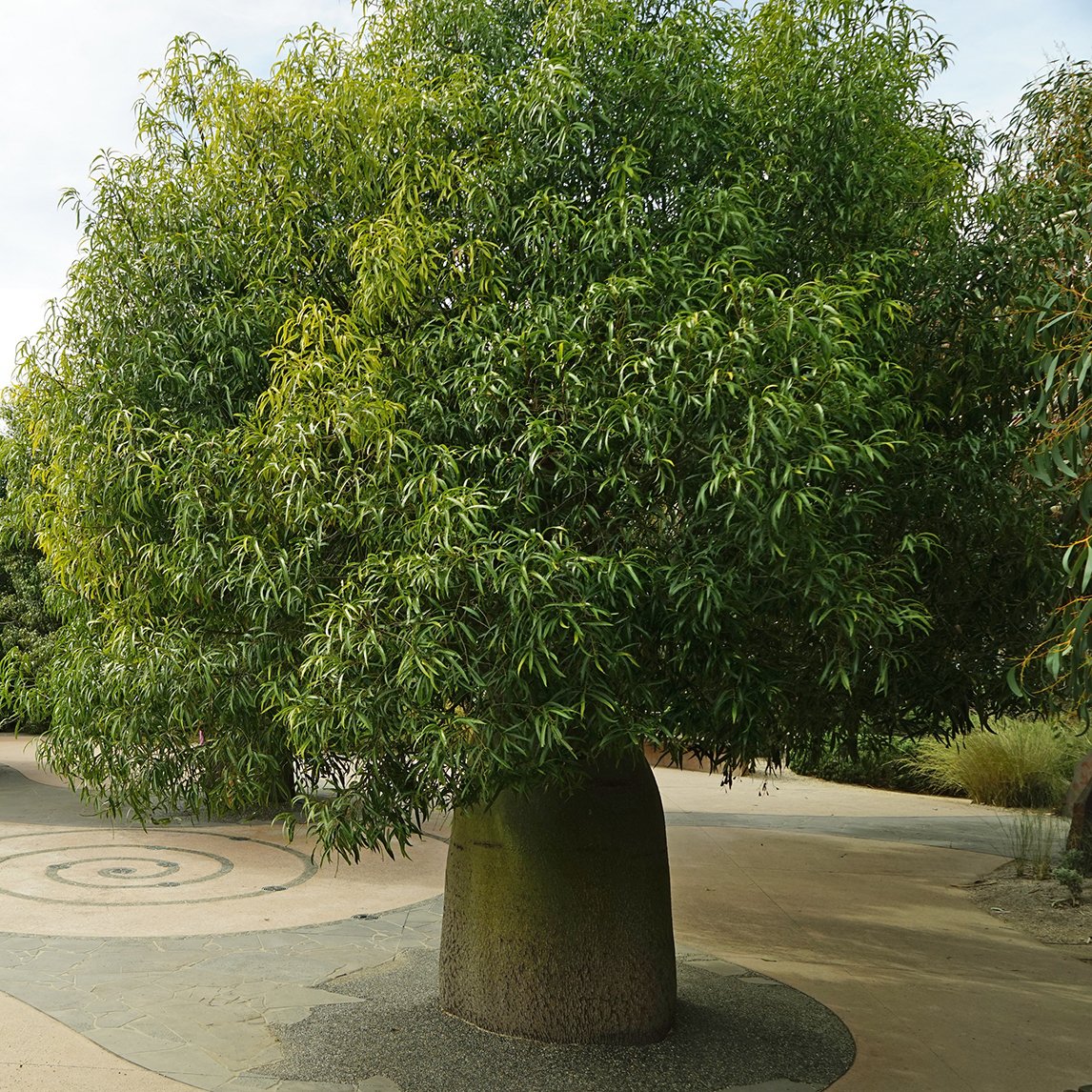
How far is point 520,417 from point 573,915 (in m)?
2.98

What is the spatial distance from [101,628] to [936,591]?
13.2ft

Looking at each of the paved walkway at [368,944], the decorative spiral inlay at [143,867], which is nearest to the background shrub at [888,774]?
the paved walkway at [368,944]

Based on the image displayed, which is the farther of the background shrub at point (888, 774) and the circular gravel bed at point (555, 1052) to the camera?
the background shrub at point (888, 774)

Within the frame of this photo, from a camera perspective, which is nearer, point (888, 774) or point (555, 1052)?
point (555, 1052)

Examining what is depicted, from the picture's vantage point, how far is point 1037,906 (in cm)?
998

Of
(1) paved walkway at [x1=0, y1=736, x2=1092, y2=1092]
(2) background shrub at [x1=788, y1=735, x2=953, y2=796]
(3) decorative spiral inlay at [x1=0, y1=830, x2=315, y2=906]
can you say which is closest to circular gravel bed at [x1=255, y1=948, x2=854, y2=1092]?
(1) paved walkway at [x1=0, y1=736, x2=1092, y2=1092]

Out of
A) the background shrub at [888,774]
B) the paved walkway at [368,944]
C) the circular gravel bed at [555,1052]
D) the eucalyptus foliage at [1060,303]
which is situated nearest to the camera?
the eucalyptus foliage at [1060,303]

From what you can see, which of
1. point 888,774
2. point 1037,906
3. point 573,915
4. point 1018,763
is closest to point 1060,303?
point 573,915

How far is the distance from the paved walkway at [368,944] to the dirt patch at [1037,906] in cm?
21

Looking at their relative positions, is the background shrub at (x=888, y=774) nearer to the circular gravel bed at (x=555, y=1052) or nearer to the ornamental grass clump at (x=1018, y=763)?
the ornamental grass clump at (x=1018, y=763)

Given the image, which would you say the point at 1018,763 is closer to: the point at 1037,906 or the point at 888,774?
the point at 888,774

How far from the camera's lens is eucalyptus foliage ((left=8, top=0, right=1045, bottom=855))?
4320 mm

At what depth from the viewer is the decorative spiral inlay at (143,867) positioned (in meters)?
9.62

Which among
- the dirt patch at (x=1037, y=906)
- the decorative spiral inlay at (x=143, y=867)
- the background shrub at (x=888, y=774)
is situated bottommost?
the decorative spiral inlay at (x=143, y=867)
